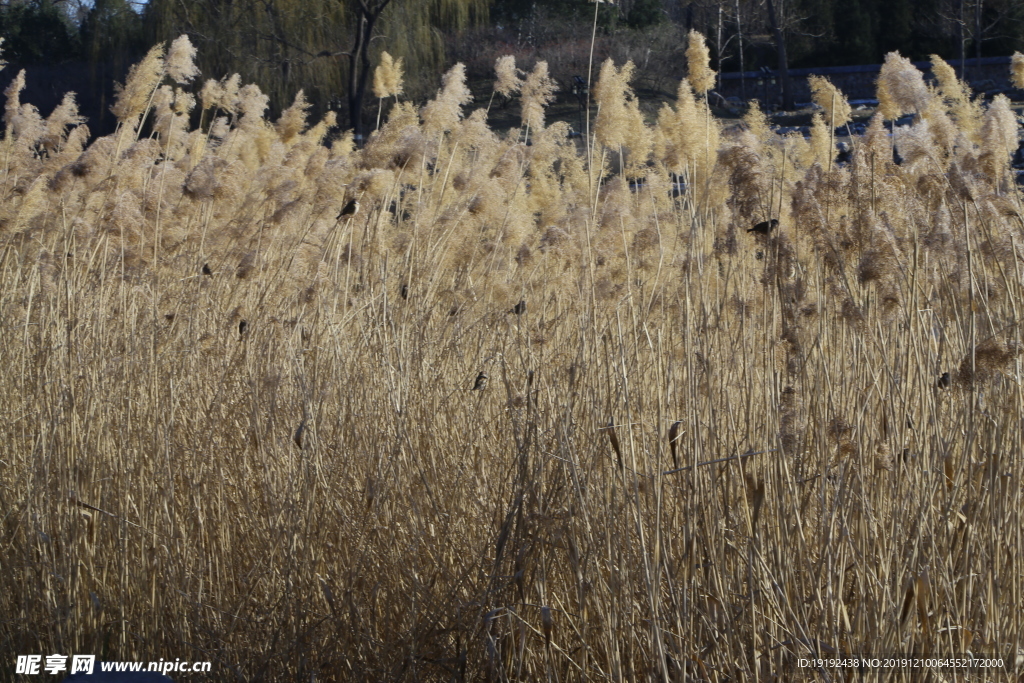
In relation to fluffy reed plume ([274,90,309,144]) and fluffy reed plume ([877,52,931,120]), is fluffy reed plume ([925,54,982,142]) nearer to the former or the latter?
fluffy reed plume ([877,52,931,120])

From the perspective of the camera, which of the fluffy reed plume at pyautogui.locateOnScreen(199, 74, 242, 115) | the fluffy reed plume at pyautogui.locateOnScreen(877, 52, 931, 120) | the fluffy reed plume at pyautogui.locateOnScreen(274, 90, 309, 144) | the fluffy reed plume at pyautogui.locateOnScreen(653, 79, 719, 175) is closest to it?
the fluffy reed plume at pyautogui.locateOnScreen(877, 52, 931, 120)

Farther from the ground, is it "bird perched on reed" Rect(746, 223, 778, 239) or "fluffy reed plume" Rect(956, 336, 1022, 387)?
"bird perched on reed" Rect(746, 223, 778, 239)

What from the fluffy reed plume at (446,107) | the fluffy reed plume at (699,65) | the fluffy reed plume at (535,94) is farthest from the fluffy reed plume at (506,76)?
the fluffy reed plume at (699,65)

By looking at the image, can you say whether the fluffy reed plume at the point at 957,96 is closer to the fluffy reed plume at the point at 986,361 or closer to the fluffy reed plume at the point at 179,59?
the fluffy reed plume at the point at 986,361

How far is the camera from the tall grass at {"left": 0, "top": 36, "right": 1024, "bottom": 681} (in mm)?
1583

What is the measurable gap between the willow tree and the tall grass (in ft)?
38.8

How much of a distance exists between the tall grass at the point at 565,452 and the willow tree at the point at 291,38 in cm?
1183

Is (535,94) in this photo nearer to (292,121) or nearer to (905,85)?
(905,85)

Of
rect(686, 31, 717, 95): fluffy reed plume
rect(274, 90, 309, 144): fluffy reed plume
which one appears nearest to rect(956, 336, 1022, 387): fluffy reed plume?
rect(686, 31, 717, 95): fluffy reed plume

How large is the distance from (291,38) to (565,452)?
579 inches

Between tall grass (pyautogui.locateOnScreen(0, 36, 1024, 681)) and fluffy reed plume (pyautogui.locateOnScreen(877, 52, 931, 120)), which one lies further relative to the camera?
fluffy reed plume (pyautogui.locateOnScreen(877, 52, 931, 120))

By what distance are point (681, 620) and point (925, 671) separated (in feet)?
1.28

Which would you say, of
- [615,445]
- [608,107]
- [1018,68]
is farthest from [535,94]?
[615,445]

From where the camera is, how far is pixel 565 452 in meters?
1.77
